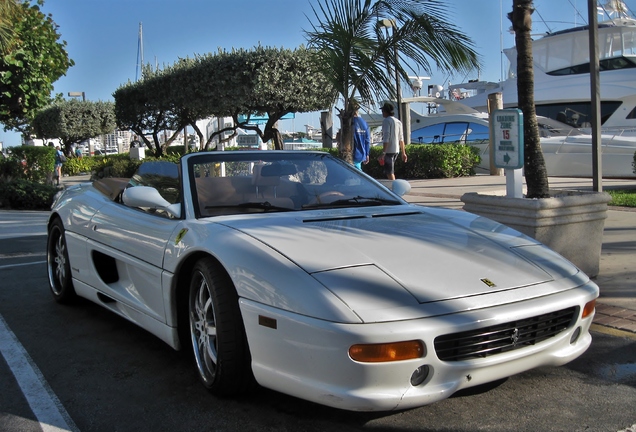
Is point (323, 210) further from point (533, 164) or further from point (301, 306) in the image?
point (533, 164)

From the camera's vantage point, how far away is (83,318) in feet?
16.6

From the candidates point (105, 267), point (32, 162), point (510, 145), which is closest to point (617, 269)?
point (510, 145)

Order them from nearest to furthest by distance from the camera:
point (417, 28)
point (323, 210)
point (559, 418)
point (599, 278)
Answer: point (559, 418) → point (323, 210) → point (599, 278) → point (417, 28)

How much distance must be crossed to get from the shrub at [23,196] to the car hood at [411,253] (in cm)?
1237

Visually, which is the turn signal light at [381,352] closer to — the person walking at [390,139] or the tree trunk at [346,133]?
the tree trunk at [346,133]

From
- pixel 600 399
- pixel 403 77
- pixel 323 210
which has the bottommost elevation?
pixel 600 399

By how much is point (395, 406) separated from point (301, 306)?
0.57 m

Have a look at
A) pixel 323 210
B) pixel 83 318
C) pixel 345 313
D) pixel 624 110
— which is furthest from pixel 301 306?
pixel 624 110

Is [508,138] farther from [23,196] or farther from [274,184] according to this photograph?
[23,196]

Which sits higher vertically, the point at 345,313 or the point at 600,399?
the point at 345,313

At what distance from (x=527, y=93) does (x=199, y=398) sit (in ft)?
14.1

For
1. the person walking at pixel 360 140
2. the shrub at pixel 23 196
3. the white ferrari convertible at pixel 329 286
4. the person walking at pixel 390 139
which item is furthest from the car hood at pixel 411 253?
the shrub at pixel 23 196

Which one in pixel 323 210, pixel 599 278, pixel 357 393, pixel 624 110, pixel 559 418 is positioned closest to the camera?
pixel 357 393

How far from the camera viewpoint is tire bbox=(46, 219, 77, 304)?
205 inches
